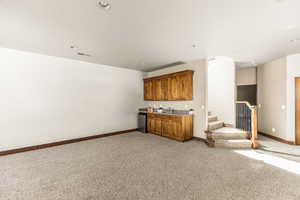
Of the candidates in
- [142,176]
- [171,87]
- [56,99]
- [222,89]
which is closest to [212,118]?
[222,89]

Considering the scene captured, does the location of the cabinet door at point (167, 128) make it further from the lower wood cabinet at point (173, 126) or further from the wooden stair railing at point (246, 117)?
the wooden stair railing at point (246, 117)

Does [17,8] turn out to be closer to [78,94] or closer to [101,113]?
[78,94]

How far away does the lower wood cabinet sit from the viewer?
442cm

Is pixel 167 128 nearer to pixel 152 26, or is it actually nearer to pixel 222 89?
pixel 222 89

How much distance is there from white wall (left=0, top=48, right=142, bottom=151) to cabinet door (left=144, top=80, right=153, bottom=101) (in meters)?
0.82

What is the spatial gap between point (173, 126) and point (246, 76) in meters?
4.39

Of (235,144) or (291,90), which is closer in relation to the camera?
(235,144)

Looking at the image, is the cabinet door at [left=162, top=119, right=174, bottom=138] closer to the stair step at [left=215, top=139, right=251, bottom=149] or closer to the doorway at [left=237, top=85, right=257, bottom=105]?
the stair step at [left=215, top=139, right=251, bottom=149]

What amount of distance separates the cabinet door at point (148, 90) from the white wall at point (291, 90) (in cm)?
478

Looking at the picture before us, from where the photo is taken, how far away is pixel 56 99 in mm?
4258

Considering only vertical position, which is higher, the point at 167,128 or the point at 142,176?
the point at 167,128

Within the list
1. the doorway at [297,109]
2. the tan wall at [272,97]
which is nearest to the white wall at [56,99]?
the tan wall at [272,97]

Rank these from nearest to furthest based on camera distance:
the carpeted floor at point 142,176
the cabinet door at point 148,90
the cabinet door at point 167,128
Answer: the carpeted floor at point 142,176 → the cabinet door at point 167,128 → the cabinet door at point 148,90

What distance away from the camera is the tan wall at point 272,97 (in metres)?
4.32
